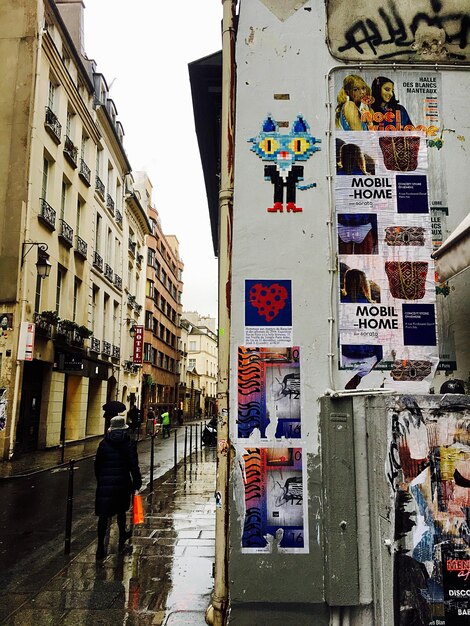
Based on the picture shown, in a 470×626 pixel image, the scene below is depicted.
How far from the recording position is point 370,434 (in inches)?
148

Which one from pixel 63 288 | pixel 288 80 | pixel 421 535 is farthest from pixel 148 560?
pixel 63 288

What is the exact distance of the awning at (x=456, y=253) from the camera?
136 inches

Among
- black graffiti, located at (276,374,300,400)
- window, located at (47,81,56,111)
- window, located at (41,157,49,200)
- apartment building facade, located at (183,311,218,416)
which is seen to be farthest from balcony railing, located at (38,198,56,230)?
apartment building facade, located at (183,311,218,416)

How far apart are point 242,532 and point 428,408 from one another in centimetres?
170

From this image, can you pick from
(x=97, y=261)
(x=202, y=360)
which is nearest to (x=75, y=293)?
(x=97, y=261)

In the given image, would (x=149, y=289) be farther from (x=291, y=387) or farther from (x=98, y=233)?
(x=291, y=387)

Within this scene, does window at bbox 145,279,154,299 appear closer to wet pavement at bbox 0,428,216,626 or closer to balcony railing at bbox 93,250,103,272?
balcony railing at bbox 93,250,103,272

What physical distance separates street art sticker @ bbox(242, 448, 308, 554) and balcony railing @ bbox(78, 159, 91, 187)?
71.2ft

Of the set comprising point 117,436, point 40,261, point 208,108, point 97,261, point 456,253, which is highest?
point 97,261

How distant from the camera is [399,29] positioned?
454 cm

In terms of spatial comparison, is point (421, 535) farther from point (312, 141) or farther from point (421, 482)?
point (312, 141)

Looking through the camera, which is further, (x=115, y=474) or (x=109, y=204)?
(x=109, y=204)

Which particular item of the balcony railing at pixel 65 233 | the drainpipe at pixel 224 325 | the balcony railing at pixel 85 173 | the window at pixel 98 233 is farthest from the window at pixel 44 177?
the drainpipe at pixel 224 325

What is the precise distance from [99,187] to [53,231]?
25.6 ft
